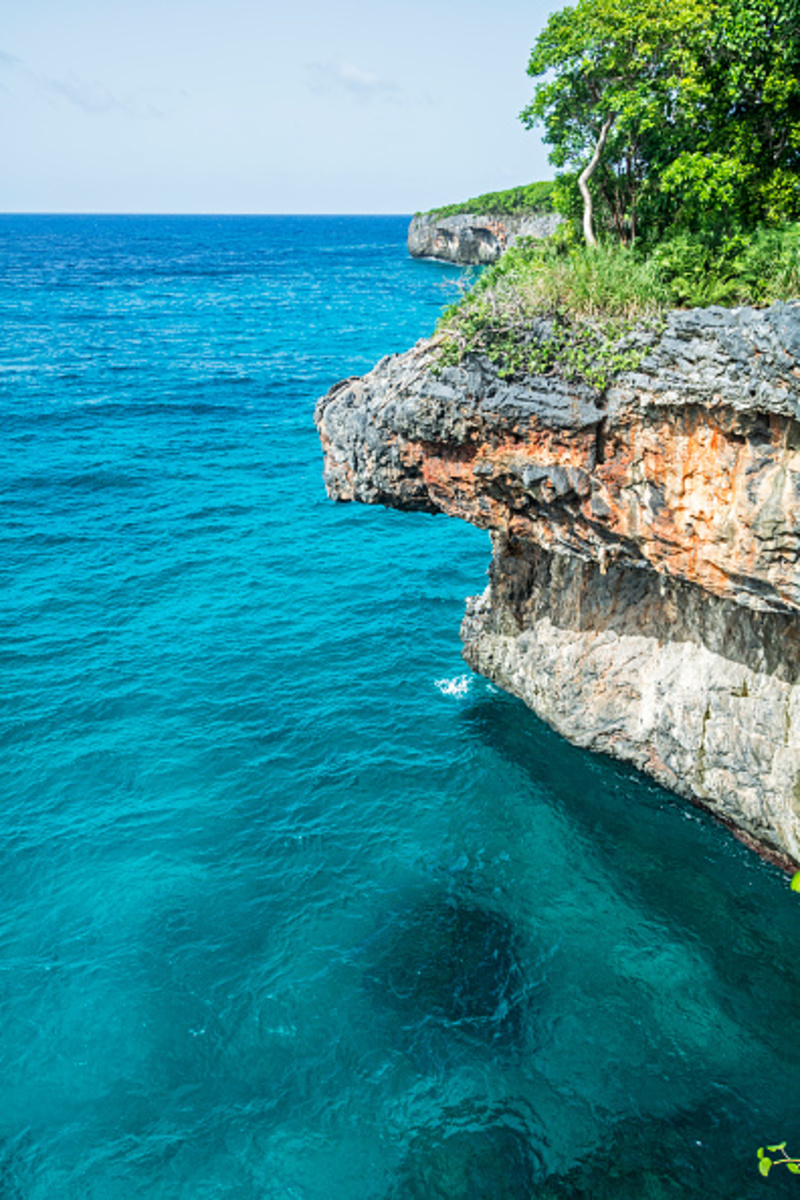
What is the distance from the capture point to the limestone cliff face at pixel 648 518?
659 inches

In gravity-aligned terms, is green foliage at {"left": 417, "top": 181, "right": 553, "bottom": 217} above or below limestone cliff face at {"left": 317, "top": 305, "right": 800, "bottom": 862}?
above

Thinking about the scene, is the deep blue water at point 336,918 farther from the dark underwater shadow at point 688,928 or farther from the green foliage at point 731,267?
the green foliage at point 731,267

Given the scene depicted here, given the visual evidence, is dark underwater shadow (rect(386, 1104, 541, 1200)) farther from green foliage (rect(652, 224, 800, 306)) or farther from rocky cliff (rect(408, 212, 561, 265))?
rocky cliff (rect(408, 212, 561, 265))

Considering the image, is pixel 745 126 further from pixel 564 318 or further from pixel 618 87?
pixel 564 318

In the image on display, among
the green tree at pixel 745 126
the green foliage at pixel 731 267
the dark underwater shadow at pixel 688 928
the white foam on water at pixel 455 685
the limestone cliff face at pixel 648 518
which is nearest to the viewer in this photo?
the dark underwater shadow at pixel 688 928

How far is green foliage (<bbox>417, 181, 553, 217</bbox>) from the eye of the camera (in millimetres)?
132500

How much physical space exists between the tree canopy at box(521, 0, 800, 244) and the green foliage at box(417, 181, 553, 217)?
4492 inches

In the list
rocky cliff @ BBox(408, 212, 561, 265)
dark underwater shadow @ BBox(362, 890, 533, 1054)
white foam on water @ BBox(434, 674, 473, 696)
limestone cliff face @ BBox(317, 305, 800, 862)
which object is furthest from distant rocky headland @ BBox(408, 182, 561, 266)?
dark underwater shadow @ BBox(362, 890, 533, 1054)

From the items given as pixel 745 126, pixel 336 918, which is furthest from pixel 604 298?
pixel 336 918

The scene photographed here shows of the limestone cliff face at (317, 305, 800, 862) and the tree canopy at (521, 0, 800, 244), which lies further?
the tree canopy at (521, 0, 800, 244)

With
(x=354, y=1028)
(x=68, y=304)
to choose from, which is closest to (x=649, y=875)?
(x=354, y=1028)

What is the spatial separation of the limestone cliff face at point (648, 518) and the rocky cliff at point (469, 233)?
4300 inches

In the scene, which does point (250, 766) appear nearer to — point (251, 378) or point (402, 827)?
point (402, 827)

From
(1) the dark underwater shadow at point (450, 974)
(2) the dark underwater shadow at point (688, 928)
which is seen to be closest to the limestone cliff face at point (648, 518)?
(2) the dark underwater shadow at point (688, 928)
